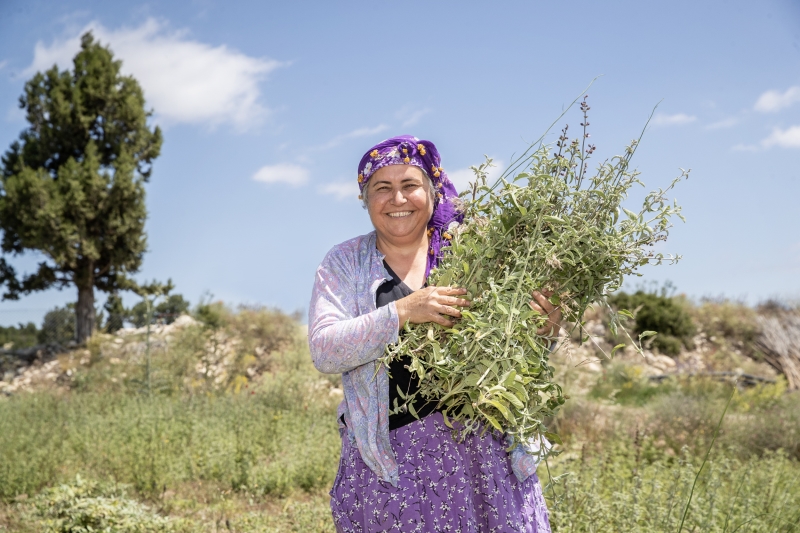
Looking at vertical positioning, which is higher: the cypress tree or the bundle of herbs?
the cypress tree

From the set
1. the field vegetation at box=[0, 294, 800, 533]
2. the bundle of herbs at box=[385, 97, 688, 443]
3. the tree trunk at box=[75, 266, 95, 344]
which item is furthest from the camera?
the tree trunk at box=[75, 266, 95, 344]

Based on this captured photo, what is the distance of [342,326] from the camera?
2230 mm

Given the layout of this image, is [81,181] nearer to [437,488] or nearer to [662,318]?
[662,318]

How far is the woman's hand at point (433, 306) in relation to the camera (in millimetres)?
2105

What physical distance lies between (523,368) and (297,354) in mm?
9035

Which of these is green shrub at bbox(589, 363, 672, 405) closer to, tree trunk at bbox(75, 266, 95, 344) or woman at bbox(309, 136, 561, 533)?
woman at bbox(309, 136, 561, 533)

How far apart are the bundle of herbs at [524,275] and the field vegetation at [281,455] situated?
202 mm

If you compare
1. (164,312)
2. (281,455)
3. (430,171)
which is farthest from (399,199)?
(164,312)

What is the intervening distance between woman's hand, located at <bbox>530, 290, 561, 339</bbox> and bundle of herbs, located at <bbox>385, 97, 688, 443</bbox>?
3 centimetres

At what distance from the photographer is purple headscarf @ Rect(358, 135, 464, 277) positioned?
8.07 feet

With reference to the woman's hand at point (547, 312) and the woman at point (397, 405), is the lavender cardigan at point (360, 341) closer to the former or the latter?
the woman at point (397, 405)

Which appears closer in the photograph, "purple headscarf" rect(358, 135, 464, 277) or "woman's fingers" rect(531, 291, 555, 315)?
"woman's fingers" rect(531, 291, 555, 315)

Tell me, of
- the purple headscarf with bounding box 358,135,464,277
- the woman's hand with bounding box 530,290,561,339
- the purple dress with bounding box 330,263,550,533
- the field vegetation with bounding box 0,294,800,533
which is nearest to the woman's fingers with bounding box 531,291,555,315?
the woman's hand with bounding box 530,290,561,339

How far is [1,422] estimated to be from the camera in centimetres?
707
